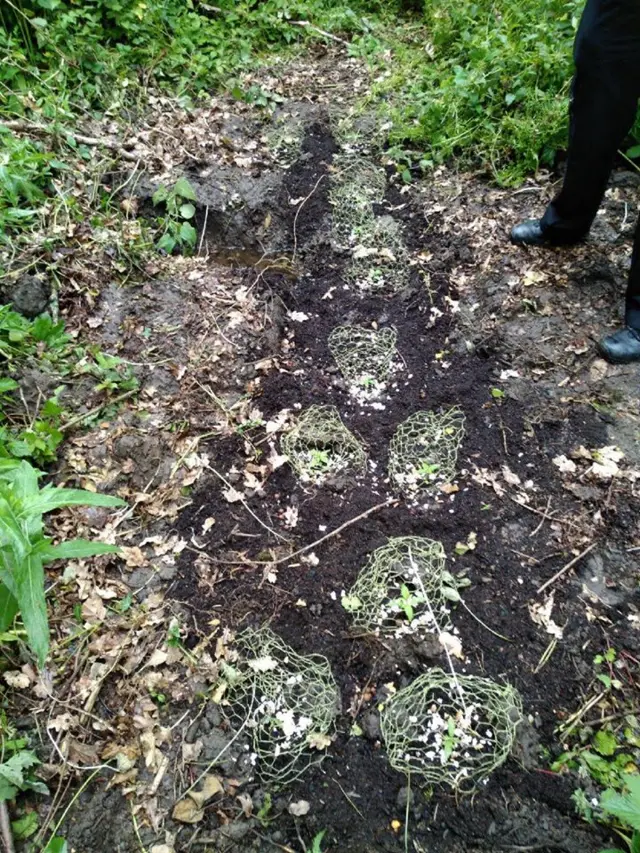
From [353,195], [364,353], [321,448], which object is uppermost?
[353,195]

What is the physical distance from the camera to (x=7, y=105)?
13.8 ft

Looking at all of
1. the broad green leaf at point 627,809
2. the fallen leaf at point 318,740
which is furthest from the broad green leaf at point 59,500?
the broad green leaf at point 627,809

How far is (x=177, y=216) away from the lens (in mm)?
4309

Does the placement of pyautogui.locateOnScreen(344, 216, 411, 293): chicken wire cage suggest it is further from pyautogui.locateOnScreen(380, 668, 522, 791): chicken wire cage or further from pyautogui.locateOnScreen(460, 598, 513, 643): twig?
pyautogui.locateOnScreen(380, 668, 522, 791): chicken wire cage

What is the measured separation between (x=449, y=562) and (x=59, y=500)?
178 centimetres

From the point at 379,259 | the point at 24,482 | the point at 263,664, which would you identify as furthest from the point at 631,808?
the point at 379,259

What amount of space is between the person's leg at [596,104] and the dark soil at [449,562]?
3.10 feet

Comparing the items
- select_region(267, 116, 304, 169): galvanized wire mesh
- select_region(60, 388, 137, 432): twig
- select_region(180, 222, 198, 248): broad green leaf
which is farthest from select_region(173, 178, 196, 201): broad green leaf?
select_region(60, 388, 137, 432): twig

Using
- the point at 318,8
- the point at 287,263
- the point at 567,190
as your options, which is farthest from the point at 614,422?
the point at 318,8

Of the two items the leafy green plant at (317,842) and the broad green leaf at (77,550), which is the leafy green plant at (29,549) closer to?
the broad green leaf at (77,550)

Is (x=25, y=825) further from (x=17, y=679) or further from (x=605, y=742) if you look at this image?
(x=605, y=742)

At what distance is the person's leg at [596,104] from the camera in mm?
2838

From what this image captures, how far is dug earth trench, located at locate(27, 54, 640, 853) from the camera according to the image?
2076mm

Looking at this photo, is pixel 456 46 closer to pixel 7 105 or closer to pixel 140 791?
pixel 7 105
